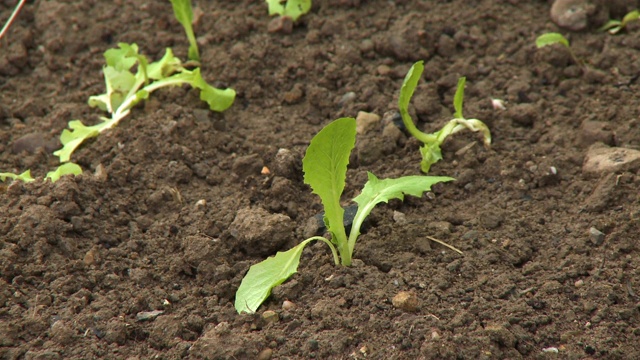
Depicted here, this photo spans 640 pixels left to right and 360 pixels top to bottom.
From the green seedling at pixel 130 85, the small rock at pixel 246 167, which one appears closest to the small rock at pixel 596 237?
the small rock at pixel 246 167

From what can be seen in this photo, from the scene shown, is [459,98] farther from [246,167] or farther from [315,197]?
[246,167]

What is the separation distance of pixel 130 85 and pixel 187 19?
38 centimetres

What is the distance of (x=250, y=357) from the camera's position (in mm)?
2018

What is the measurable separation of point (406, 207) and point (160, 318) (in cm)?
94

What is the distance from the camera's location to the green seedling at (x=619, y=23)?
3.22m

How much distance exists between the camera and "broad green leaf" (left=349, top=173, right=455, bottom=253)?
7.54ft

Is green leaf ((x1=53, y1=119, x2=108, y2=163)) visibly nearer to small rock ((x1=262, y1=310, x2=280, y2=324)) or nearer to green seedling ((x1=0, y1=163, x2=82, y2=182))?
green seedling ((x1=0, y1=163, x2=82, y2=182))

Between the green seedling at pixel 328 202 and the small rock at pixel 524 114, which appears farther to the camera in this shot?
the small rock at pixel 524 114

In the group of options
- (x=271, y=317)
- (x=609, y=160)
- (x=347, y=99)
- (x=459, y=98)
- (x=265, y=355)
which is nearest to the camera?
(x=265, y=355)

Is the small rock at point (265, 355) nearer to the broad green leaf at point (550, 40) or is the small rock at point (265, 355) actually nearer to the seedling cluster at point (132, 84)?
the seedling cluster at point (132, 84)

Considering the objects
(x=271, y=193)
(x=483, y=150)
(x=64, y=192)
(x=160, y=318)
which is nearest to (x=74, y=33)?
(x=64, y=192)

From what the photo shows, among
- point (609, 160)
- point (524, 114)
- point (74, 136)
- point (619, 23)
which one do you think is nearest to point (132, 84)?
point (74, 136)

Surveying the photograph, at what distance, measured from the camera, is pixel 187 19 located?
308 cm

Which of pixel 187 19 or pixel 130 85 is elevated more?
pixel 187 19
